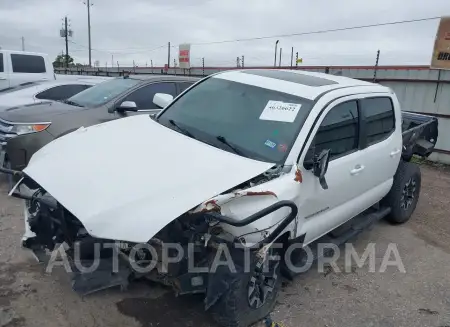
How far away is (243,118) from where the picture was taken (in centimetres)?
342

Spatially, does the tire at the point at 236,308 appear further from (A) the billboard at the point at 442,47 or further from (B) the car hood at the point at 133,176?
(A) the billboard at the point at 442,47

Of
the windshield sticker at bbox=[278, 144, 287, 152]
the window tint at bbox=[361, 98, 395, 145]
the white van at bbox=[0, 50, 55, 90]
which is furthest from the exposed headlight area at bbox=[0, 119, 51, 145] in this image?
the white van at bbox=[0, 50, 55, 90]

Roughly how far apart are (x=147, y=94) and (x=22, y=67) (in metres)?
6.54

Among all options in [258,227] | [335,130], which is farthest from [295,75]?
[258,227]

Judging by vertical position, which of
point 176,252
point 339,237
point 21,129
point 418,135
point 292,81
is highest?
point 292,81

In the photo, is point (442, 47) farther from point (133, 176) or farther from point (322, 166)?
point (133, 176)

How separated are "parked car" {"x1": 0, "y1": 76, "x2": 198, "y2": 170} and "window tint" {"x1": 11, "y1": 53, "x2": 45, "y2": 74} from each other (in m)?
5.63

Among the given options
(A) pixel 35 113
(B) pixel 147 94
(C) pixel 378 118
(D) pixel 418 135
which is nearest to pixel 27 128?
(A) pixel 35 113

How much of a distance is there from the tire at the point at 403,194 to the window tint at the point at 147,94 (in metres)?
3.57

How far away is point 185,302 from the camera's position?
316 centimetres

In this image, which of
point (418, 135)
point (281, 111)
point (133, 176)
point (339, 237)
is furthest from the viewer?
point (418, 135)

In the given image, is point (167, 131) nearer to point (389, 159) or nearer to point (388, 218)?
point (389, 159)

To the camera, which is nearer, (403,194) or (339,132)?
(339,132)

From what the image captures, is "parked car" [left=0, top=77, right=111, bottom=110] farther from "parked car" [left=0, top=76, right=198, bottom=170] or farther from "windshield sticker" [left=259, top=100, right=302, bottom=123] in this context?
"windshield sticker" [left=259, top=100, right=302, bottom=123]
